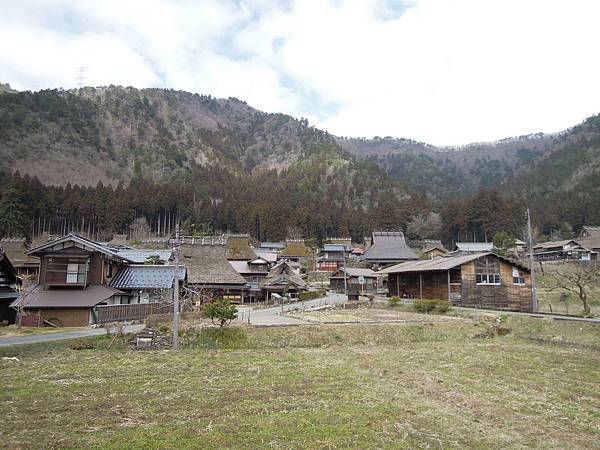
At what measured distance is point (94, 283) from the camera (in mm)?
22875

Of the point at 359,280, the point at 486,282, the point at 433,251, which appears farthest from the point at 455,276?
the point at 433,251

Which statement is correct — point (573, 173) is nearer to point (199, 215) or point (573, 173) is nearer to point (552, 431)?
point (199, 215)

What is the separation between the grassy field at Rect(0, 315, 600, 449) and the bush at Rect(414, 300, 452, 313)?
896 cm

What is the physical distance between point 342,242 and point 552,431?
61427mm

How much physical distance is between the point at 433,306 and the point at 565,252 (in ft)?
133

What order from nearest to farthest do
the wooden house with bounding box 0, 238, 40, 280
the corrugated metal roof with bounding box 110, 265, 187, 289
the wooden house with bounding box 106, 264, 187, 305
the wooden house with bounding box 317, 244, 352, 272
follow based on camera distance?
1. the wooden house with bounding box 106, 264, 187, 305
2. the corrugated metal roof with bounding box 110, 265, 187, 289
3. the wooden house with bounding box 0, 238, 40, 280
4. the wooden house with bounding box 317, 244, 352, 272

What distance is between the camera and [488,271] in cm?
2988

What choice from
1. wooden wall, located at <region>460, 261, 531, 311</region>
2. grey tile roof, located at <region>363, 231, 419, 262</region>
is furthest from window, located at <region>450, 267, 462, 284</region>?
grey tile roof, located at <region>363, 231, 419, 262</region>

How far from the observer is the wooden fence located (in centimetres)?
2075

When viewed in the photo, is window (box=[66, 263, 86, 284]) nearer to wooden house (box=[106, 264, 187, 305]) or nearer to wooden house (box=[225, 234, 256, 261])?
wooden house (box=[106, 264, 187, 305])

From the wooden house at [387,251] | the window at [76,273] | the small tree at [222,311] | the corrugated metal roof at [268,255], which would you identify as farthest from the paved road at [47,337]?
the wooden house at [387,251]

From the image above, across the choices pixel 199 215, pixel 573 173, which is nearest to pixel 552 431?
pixel 199 215

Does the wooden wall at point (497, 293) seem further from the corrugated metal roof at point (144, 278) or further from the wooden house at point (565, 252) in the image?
the wooden house at point (565, 252)

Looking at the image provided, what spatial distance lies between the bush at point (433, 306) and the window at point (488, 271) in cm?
523
